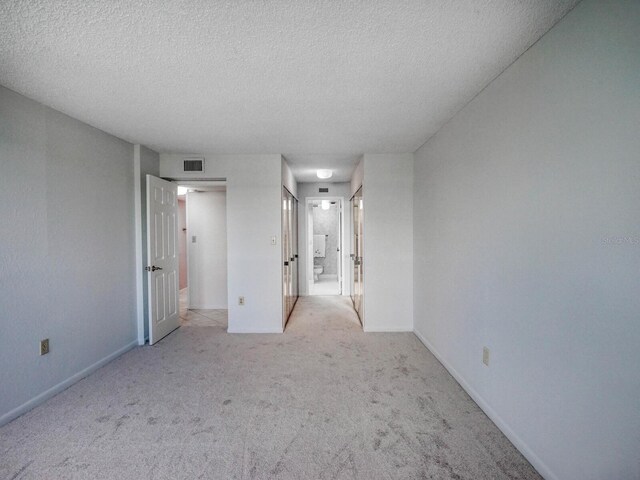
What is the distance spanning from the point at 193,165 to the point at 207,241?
148cm

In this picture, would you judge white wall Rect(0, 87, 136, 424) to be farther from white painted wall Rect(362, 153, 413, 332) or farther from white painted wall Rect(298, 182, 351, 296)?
white painted wall Rect(298, 182, 351, 296)

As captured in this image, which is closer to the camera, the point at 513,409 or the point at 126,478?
the point at 126,478

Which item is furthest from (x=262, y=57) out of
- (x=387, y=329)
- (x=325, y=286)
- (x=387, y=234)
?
(x=325, y=286)

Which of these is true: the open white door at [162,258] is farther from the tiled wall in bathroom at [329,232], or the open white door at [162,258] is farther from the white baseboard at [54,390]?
the tiled wall in bathroom at [329,232]

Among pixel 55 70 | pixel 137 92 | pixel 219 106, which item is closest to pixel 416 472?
pixel 219 106

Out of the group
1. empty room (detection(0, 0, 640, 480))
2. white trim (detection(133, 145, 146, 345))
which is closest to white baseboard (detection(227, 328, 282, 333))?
empty room (detection(0, 0, 640, 480))

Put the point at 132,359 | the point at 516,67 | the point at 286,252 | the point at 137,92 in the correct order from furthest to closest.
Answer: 1. the point at 286,252
2. the point at 132,359
3. the point at 137,92
4. the point at 516,67

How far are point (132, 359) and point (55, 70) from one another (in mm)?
2610

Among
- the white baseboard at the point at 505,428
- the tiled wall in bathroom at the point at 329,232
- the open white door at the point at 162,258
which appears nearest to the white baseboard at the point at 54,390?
the open white door at the point at 162,258

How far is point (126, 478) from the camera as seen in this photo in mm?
1510

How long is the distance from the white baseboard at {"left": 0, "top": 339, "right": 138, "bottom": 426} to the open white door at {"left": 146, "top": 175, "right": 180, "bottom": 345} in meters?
0.50

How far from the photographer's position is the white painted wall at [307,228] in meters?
5.79

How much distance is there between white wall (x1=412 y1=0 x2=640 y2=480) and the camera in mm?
1106

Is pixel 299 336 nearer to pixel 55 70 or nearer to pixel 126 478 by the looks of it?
pixel 126 478
